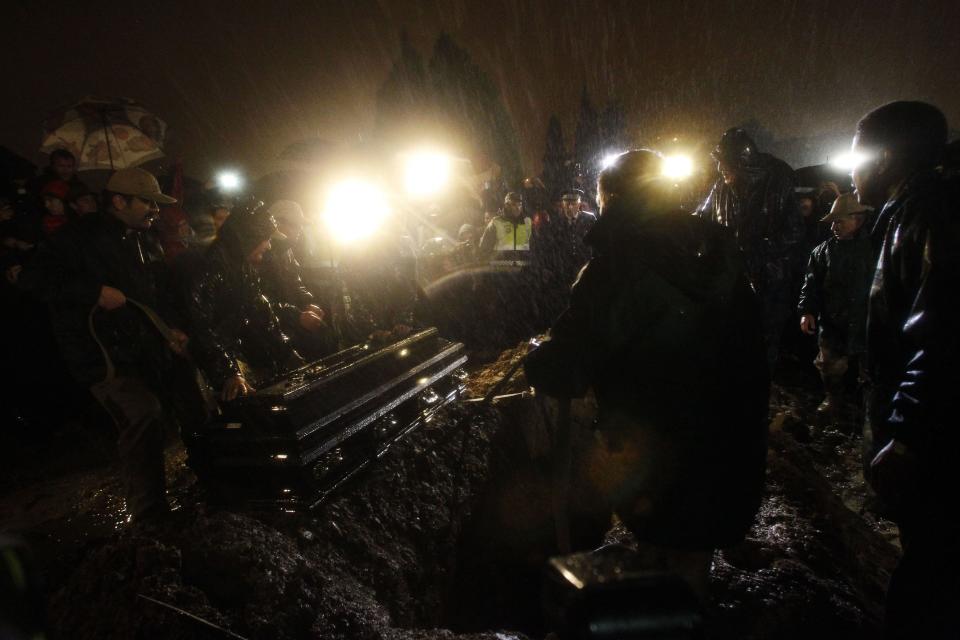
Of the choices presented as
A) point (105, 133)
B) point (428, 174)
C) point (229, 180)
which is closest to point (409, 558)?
point (105, 133)

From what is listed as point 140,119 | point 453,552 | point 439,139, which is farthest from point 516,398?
point 439,139

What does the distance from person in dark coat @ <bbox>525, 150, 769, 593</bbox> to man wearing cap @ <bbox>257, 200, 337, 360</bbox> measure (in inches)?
150

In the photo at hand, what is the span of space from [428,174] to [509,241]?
284 inches

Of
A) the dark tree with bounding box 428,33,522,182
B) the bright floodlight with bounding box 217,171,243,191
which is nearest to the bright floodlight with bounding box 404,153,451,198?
the bright floodlight with bounding box 217,171,243,191

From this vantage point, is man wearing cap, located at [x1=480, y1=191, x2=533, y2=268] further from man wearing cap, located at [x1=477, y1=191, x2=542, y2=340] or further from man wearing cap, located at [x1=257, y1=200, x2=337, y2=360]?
man wearing cap, located at [x1=257, y1=200, x2=337, y2=360]

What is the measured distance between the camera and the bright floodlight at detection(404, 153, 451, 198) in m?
15.0

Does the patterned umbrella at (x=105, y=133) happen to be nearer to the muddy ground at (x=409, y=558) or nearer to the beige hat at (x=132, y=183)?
the beige hat at (x=132, y=183)

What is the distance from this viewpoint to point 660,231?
5.65ft

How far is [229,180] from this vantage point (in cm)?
1241

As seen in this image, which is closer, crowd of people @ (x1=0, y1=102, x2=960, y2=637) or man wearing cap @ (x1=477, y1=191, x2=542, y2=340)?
crowd of people @ (x1=0, y1=102, x2=960, y2=637)

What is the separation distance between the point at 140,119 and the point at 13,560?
10.1 metres

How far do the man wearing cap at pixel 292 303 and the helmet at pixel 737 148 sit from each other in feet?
16.5

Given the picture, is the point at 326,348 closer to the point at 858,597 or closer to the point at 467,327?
the point at 467,327

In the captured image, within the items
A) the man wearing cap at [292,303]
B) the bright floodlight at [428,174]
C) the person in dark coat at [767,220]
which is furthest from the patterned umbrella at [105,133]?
the person in dark coat at [767,220]
